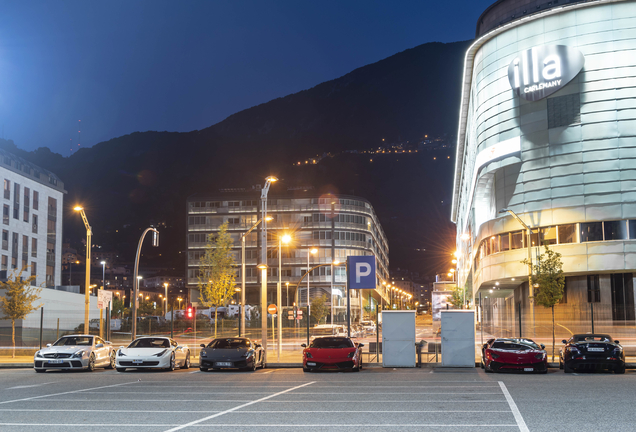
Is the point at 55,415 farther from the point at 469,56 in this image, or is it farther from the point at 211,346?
the point at 469,56

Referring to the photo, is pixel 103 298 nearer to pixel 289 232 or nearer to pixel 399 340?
pixel 399 340

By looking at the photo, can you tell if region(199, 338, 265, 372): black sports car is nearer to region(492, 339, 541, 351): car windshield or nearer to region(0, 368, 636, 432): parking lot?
region(0, 368, 636, 432): parking lot

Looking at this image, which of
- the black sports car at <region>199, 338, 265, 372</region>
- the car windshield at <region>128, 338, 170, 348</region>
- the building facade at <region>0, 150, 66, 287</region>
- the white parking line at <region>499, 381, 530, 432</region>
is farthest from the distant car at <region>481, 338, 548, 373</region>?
the building facade at <region>0, 150, 66, 287</region>

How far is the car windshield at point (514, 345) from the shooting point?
2267 centimetres

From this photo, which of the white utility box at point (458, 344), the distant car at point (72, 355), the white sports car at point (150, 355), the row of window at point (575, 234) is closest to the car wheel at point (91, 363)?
the distant car at point (72, 355)

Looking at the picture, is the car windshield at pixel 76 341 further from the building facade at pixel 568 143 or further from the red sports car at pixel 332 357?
the building facade at pixel 568 143

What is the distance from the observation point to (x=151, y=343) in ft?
79.4

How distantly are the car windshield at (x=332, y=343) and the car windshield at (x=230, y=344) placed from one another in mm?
2618

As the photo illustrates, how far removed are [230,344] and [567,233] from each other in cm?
3347

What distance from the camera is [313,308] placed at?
294ft

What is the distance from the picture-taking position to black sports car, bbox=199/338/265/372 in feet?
76.9

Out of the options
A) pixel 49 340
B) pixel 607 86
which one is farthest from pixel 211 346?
pixel 607 86

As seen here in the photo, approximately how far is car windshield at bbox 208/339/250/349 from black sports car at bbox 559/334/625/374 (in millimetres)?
12019

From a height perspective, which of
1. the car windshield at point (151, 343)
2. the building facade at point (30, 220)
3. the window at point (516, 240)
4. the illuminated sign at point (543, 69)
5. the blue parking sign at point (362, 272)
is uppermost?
the illuminated sign at point (543, 69)
